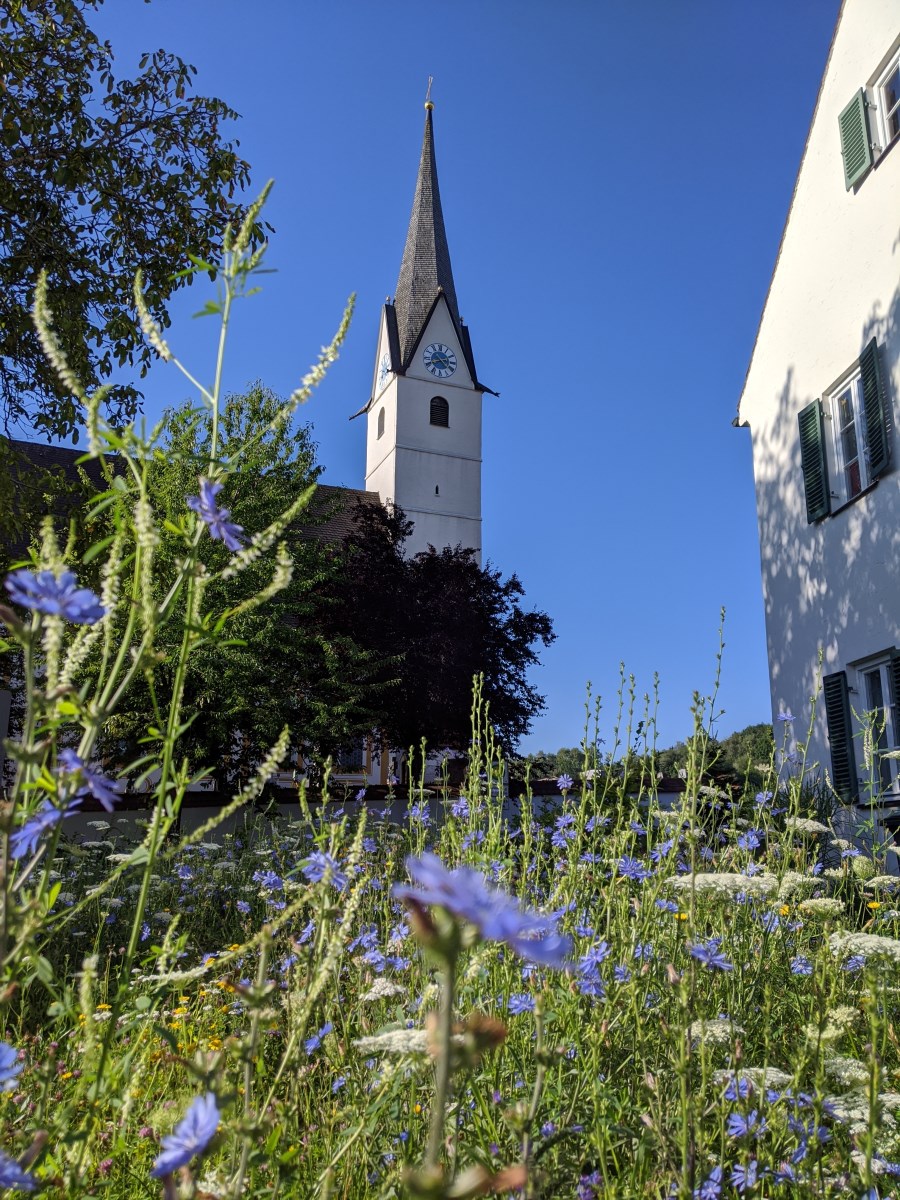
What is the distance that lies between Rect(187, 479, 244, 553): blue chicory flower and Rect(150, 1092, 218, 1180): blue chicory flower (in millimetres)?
812

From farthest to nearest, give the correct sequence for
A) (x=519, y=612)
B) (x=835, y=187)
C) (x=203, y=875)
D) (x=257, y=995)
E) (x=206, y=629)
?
(x=519, y=612) → (x=835, y=187) → (x=203, y=875) → (x=206, y=629) → (x=257, y=995)

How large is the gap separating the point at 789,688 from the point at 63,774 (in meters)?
10.8

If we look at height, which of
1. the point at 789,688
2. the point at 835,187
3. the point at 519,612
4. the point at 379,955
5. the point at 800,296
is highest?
the point at 835,187

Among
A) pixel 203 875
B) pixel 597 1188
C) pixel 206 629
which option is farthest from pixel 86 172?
pixel 597 1188

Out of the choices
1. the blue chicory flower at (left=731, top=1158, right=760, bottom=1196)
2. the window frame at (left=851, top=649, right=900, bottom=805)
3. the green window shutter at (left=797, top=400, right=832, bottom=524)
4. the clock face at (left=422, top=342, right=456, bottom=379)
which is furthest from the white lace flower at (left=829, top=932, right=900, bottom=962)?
the clock face at (left=422, top=342, right=456, bottom=379)

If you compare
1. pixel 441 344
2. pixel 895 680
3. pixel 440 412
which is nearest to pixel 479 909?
pixel 895 680

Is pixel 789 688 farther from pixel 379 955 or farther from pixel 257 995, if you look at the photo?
pixel 257 995

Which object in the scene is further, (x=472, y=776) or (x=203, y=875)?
(x=203, y=875)

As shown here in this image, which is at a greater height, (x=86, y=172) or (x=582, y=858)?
(x=86, y=172)

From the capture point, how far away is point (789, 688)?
11.0 metres

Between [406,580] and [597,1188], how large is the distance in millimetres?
17608

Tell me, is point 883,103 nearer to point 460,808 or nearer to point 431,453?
point 460,808

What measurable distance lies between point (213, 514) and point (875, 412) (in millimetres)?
9253

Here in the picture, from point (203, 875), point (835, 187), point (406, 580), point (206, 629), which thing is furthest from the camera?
point (406, 580)
